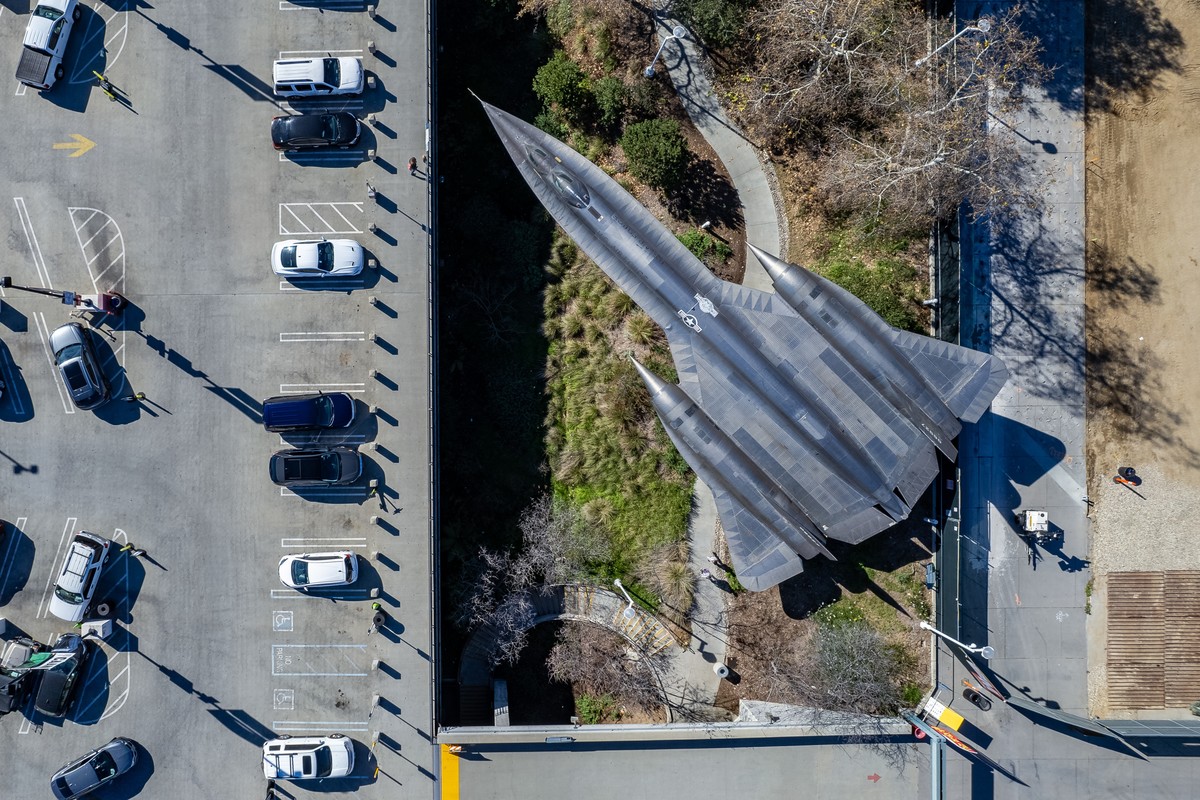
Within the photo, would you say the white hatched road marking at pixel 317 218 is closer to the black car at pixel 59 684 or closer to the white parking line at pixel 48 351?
the white parking line at pixel 48 351

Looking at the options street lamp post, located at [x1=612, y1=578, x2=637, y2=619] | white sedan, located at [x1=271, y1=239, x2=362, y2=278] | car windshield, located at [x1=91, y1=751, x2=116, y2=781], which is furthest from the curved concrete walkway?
car windshield, located at [x1=91, y1=751, x2=116, y2=781]

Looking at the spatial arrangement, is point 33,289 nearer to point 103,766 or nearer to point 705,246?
point 103,766

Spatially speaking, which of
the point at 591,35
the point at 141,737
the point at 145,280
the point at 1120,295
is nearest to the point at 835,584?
the point at 1120,295

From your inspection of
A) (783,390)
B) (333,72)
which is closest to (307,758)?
(783,390)

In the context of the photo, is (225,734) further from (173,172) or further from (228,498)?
(173,172)

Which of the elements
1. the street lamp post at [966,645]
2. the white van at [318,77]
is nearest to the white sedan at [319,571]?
the white van at [318,77]

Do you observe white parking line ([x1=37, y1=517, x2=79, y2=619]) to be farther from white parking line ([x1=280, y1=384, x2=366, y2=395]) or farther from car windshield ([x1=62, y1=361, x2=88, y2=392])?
white parking line ([x1=280, y1=384, x2=366, y2=395])
